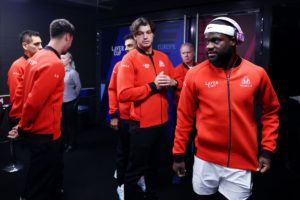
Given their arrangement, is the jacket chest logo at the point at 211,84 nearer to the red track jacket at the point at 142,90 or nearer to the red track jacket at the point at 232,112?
the red track jacket at the point at 232,112

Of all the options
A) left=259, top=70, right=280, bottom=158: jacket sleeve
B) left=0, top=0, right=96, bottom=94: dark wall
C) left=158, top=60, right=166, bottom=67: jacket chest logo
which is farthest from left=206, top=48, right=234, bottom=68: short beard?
left=0, top=0, right=96, bottom=94: dark wall

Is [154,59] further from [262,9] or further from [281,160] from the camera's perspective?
[281,160]

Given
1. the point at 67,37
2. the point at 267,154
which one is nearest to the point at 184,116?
the point at 267,154

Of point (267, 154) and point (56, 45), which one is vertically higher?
point (56, 45)

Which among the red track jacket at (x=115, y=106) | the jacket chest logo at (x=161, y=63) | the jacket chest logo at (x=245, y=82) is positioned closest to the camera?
the jacket chest logo at (x=245, y=82)

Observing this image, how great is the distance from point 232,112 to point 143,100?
2.88 feet

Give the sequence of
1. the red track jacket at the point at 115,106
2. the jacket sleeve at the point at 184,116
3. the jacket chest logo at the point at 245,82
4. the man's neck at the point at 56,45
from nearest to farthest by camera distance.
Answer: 1. the jacket chest logo at the point at 245,82
2. the jacket sleeve at the point at 184,116
3. the man's neck at the point at 56,45
4. the red track jacket at the point at 115,106

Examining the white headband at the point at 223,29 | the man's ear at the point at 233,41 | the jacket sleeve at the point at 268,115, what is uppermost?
the white headband at the point at 223,29

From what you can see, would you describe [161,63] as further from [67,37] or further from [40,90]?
[40,90]

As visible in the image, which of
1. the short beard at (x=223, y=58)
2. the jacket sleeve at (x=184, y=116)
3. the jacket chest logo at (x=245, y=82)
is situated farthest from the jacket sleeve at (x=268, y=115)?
the jacket sleeve at (x=184, y=116)

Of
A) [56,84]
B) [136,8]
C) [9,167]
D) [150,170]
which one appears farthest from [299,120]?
[9,167]

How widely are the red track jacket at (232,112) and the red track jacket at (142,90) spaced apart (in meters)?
0.64

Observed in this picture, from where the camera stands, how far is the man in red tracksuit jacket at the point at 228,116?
1642 millimetres

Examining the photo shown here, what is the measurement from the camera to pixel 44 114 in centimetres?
219
